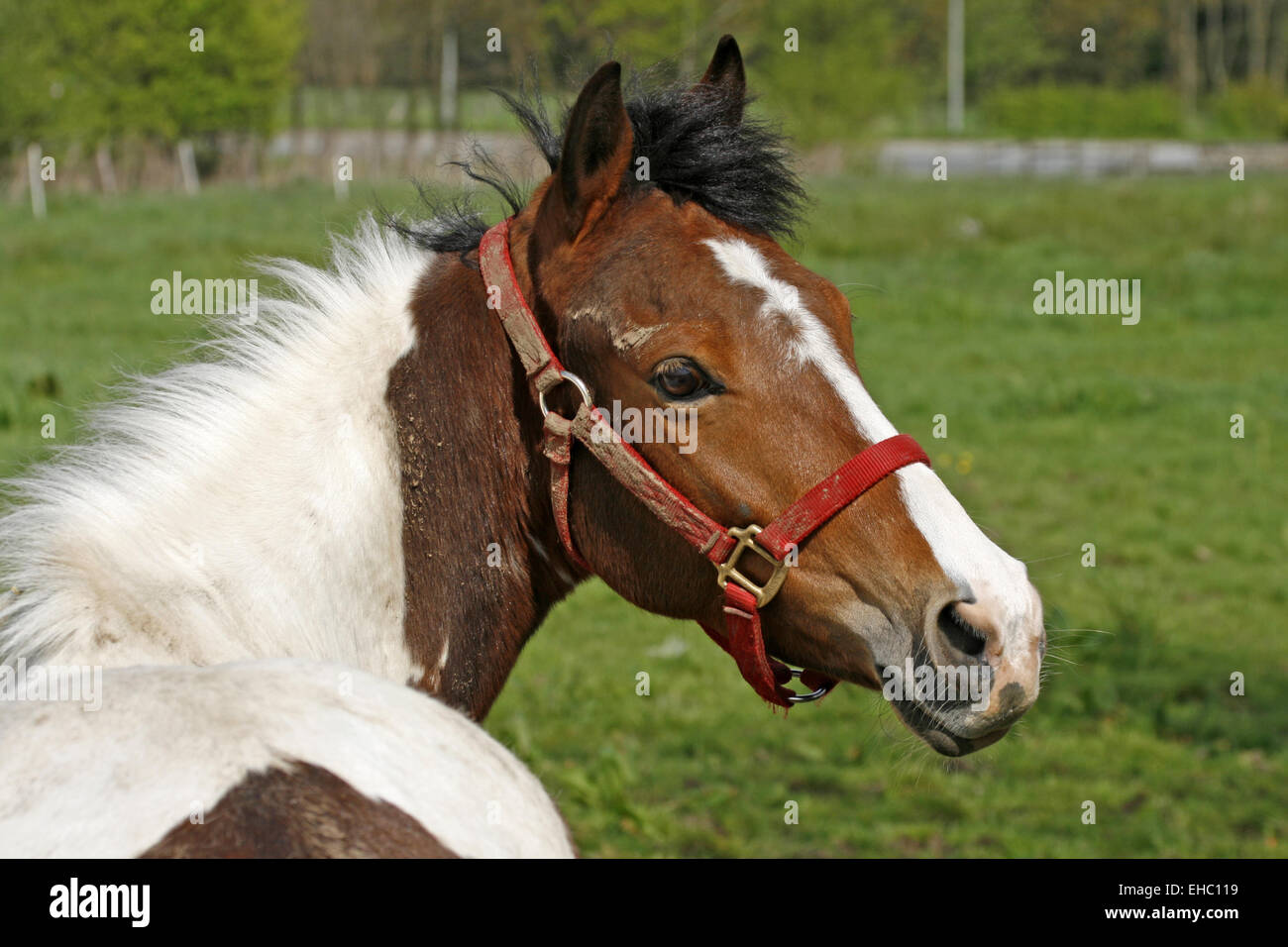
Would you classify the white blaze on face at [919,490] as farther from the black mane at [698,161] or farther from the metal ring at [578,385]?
the metal ring at [578,385]

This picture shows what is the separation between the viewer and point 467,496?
103 inches

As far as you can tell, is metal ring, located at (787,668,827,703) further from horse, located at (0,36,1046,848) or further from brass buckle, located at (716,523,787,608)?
brass buckle, located at (716,523,787,608)

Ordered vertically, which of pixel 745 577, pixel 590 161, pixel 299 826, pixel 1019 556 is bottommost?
pixel 1019 556

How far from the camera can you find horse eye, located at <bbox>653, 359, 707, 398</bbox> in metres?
2.46

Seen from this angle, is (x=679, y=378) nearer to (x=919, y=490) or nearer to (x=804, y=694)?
(x=919, y=490)

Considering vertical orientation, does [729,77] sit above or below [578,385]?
above

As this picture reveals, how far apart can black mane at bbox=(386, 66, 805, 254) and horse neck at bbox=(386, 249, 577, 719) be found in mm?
329

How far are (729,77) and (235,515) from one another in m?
1.58

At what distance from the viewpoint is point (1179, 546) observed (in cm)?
879

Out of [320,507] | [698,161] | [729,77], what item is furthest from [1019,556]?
[320,507]

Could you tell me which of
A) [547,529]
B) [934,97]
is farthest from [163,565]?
[934,97]

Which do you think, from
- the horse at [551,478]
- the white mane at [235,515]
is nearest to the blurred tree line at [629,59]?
the horse at [551,478]

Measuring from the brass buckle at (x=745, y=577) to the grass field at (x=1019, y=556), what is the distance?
1.43 ft
